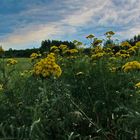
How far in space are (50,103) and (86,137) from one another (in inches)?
20.6

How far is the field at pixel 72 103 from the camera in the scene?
14.3ft

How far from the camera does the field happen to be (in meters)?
4.37

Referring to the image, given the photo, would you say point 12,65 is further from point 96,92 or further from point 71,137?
point 71,137

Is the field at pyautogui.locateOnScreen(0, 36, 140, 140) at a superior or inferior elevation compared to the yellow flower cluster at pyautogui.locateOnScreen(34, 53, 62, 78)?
inferior

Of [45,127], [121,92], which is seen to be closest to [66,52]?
[121,92]

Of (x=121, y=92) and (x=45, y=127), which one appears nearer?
(x=45, y=127)

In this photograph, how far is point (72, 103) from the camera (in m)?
4.37

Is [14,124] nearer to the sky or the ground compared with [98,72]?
nearer to the ground

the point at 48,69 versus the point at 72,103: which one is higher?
the point at 48,69

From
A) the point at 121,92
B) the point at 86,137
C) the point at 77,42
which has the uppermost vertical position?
the point at 77,42

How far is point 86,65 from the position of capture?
20.5 feet

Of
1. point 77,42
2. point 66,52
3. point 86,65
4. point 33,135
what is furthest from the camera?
point 77,42

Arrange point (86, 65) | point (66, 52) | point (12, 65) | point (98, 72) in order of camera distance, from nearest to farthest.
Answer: point (98, 72) < point (86, 65) < point (12, 65) < point (66, 52)

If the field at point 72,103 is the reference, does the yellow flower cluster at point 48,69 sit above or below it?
above
